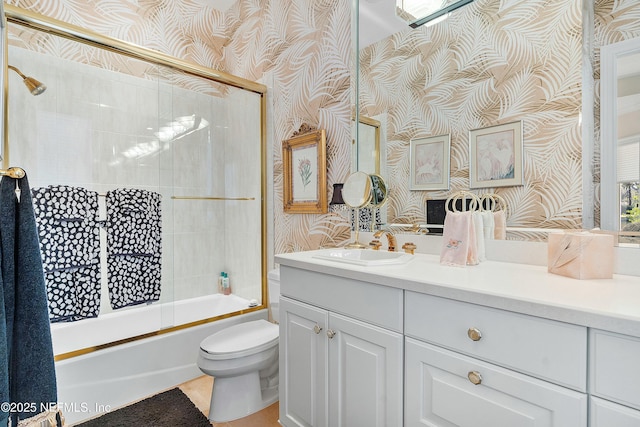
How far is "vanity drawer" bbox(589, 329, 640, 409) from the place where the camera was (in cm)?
66

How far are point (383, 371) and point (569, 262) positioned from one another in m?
0.70

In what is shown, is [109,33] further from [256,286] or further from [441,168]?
[441,168]

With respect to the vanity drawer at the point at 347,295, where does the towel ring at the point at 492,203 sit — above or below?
above

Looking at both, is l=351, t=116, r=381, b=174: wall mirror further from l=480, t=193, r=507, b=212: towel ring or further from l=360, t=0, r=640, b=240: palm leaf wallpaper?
l=480, t=193, r=507, b=212: towel ring

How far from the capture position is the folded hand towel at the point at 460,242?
50.2 inches

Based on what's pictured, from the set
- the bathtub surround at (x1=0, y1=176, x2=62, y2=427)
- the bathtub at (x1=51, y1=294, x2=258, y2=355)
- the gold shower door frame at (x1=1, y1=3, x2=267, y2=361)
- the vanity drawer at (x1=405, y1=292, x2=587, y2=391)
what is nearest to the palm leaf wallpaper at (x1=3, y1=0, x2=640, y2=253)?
the gold shower door frame at (x1=1, y1=3, x2=267, y2=361)

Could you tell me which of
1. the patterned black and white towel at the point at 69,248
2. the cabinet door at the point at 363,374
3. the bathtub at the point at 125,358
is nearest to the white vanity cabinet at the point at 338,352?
the cabinet door at the point at 363,374

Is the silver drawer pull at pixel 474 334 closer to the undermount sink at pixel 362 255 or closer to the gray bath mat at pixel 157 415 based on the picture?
the undermount sink at pixel 362 255

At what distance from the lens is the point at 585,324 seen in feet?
2.31

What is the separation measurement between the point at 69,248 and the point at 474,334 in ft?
7.46

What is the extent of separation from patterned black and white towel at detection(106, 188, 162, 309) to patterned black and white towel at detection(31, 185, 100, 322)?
9 centimetres

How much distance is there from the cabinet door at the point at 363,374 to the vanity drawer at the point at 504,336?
0.41 feet

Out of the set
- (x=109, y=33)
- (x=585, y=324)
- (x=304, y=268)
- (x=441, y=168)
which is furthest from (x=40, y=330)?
(x=109, y=33)

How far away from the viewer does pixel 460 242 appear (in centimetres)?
129
